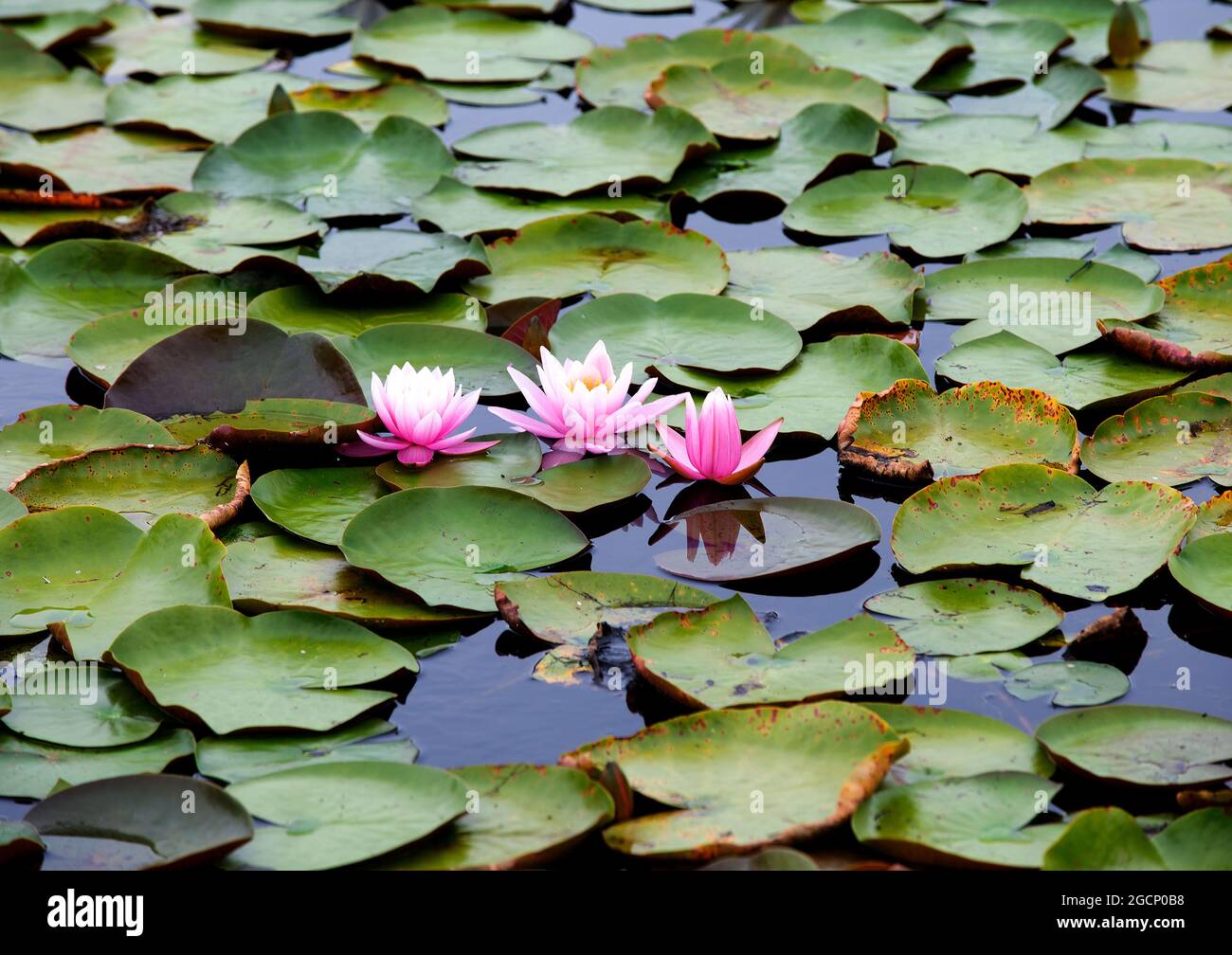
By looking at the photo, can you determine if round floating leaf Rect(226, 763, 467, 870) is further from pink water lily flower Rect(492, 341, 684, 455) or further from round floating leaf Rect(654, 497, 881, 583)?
pink water lily flower Rect(492, 341, 684, 455)

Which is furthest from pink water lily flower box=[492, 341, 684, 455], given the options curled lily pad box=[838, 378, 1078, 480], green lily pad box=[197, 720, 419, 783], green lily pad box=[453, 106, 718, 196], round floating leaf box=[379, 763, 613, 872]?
green lily pad box=[453, 106, 718, 196]

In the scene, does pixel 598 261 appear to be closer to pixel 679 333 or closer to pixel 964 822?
pixel 679 333

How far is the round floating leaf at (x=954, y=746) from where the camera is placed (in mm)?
2191

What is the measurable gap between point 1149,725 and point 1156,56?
395 centimetres

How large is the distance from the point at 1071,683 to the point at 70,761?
1.74 meters

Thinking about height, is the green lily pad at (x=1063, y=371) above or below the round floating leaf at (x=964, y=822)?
above

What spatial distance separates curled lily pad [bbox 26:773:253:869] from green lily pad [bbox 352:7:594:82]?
3687mm

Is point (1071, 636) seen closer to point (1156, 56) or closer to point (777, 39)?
point (777, 39)

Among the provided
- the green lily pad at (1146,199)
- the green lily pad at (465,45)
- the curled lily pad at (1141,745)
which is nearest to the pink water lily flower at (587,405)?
the curled lily pad at (1141,745)

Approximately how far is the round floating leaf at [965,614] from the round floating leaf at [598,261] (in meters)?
1.34

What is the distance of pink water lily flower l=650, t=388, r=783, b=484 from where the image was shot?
Answer: 295 cm

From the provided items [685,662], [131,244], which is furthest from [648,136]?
[685,662]

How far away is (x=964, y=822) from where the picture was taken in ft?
6.79

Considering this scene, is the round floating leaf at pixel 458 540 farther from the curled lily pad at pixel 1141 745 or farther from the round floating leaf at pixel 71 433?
the curled lily pad at pixel 1141 745
